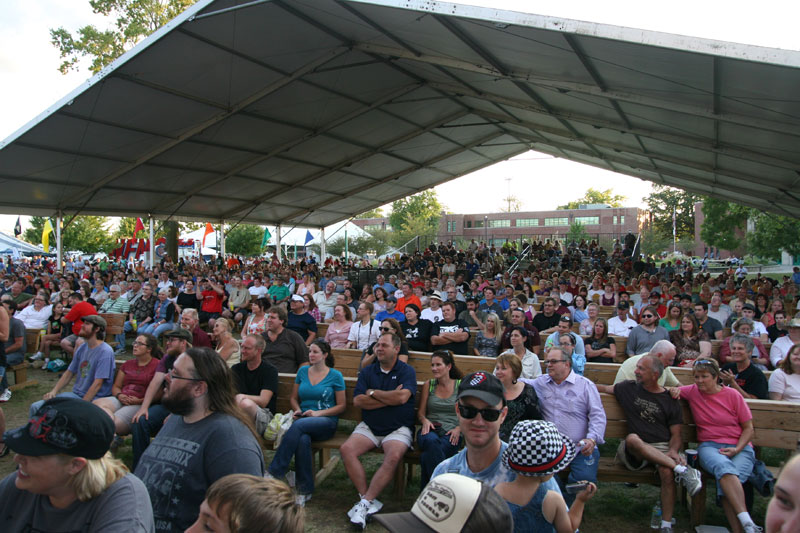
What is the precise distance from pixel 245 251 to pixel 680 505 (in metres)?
52.5

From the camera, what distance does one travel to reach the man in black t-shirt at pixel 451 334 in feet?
22.9

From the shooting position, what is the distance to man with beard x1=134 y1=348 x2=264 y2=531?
2436mm

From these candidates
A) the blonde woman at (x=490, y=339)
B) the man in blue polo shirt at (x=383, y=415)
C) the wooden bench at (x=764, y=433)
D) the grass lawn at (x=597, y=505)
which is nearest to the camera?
the grass lawn at (x=597, y=505)

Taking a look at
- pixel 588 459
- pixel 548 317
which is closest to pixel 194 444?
pixel 588 459

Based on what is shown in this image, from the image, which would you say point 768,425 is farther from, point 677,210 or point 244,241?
point 677,210

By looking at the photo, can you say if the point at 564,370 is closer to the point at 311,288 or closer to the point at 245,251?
the point at 311,288

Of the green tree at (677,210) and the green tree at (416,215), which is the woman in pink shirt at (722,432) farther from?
the green tree at (677,210)

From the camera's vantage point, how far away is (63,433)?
184cm

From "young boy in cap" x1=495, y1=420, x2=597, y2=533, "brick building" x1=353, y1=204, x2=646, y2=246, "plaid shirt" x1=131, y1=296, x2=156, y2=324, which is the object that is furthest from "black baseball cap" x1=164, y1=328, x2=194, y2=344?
"brick building" x1=353, y1=204, x2=646, y2=246

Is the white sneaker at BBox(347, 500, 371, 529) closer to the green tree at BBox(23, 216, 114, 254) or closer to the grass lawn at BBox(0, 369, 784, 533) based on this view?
the grass lawn at BBox(0, 369, 784, 533)

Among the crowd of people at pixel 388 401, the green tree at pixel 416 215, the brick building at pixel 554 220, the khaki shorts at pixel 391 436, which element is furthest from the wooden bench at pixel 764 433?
the brick building at pixel 554 220

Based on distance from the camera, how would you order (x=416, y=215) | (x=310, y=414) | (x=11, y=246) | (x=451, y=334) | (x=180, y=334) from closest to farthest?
(x=310, y=414), (x=180, y=334), (x=451, y=334), (x=11, y=246), (x=416, y=215)

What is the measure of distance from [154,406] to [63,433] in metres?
3.28

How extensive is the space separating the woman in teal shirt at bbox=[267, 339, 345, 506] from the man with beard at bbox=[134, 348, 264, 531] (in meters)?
2.03
